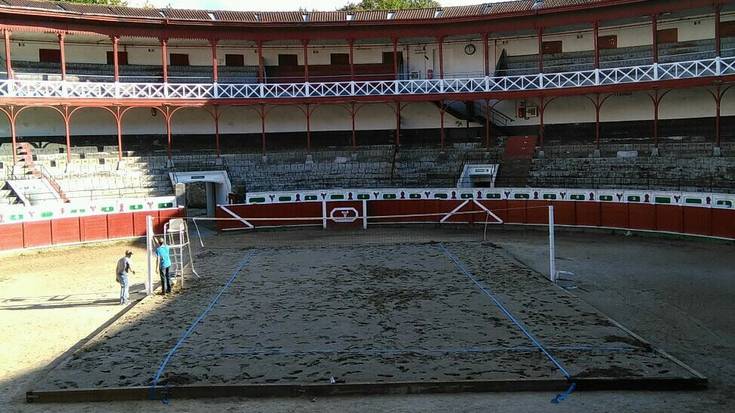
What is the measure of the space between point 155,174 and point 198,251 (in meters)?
10.8

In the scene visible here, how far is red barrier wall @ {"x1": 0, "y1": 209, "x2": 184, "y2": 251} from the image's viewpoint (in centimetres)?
2484

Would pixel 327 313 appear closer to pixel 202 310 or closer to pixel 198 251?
pixel 202 310

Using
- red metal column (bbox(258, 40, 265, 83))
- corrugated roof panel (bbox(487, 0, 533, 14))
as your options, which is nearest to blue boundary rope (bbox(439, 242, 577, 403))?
red metal column (bbox(258, 40, 265, 83))

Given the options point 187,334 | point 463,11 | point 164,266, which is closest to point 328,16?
point 463,11

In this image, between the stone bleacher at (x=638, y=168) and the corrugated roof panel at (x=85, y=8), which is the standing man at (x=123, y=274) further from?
the corrugated roof panel at (x=85, y=8)

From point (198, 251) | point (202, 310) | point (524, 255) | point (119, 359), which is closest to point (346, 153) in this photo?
point (198, 251)

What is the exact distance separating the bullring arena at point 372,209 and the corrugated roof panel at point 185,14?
184 mm

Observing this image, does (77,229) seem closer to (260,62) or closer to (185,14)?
(260,62)

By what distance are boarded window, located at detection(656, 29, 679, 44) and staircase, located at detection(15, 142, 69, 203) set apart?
104 feet

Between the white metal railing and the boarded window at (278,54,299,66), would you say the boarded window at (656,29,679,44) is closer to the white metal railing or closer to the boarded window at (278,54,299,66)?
the white metal railing

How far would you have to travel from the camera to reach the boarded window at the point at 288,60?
40531 mm

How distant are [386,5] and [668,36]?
31.9 m

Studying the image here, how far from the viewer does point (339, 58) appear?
40.8 meters

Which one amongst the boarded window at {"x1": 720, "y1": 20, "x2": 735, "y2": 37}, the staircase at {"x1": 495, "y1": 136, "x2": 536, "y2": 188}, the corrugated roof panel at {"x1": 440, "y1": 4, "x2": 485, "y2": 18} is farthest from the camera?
the corrugated roof panel at {"x1": 440, "y1": 4, "x2": 485, "y2": 18}
